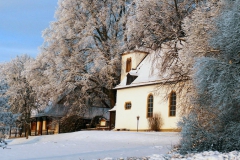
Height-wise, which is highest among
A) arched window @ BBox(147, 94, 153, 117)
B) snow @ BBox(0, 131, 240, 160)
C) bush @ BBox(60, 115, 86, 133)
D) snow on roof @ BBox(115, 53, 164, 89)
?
snow on roof @ BBox(115, 53, 164, 89)

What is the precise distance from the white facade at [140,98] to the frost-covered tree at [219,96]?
11595 millimetres

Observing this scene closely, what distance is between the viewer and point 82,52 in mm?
33938

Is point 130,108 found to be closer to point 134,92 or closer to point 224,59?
point 134,92

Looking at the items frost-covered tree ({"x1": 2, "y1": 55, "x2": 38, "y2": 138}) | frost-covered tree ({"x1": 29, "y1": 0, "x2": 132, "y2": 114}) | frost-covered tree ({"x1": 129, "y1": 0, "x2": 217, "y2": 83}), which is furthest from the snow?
frost-covered tree ({"x1": 2, "y1": 55, "x2": 38, "y2": 138})

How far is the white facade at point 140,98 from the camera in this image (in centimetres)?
2709

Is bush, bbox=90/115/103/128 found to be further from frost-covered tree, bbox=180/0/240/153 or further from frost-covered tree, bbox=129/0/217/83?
frost-covered tree, bbox=180/0/240/153

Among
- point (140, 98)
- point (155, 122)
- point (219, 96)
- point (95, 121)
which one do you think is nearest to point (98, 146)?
point (219, 96)

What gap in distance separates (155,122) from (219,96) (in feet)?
47.2

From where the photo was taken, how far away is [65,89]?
3272 centimetres

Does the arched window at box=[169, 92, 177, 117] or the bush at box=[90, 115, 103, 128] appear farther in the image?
the bush at box=[90, 115, 103, 128]

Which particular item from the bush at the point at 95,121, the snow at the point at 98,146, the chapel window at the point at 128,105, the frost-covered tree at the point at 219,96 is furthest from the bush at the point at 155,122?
the frost-covered tree at the point at 219,96

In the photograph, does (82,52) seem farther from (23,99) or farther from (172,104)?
(172,104)

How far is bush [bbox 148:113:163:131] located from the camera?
89.4ft

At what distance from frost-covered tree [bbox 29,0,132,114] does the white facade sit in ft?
6.24
